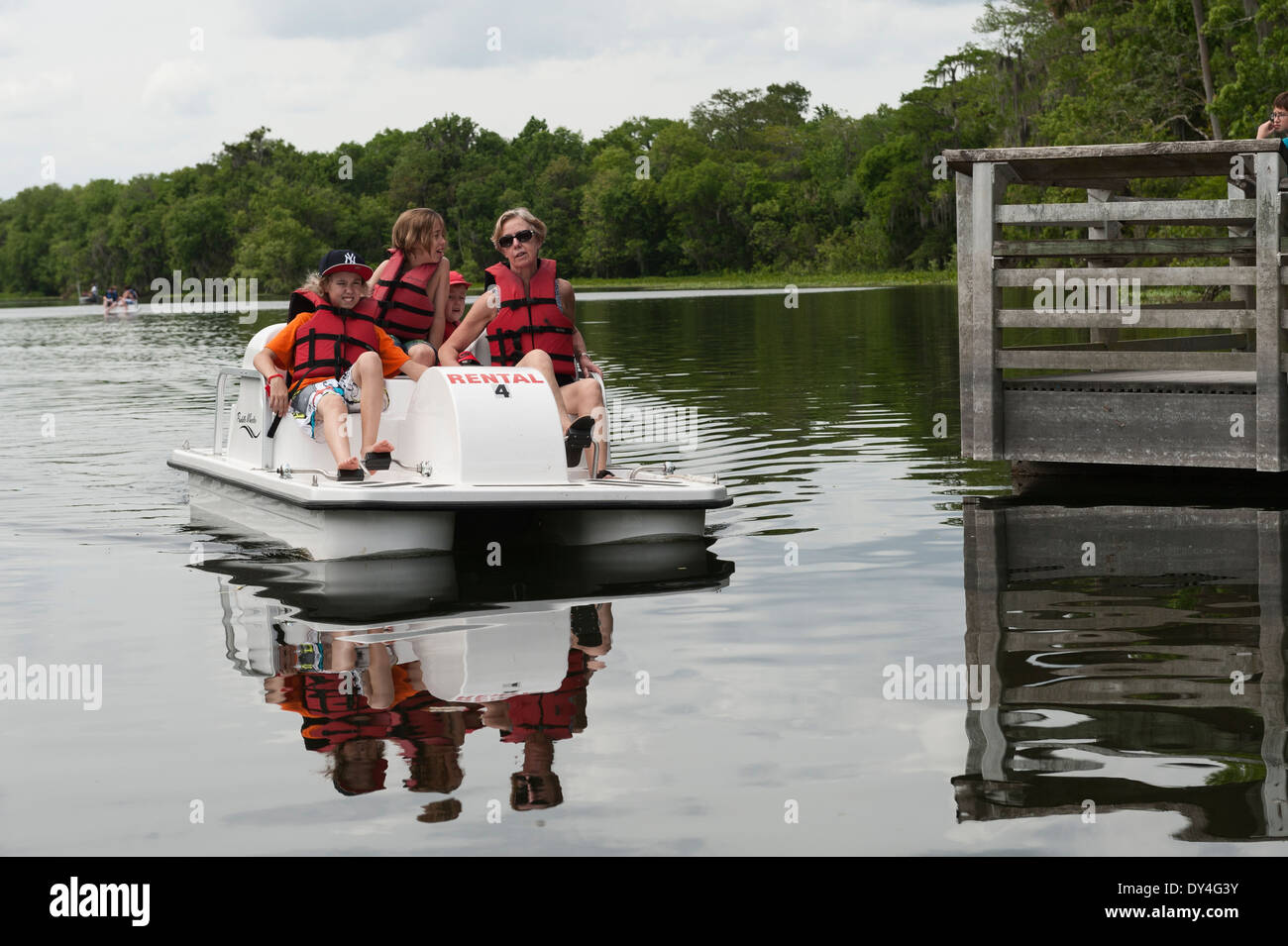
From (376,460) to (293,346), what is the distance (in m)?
1.30

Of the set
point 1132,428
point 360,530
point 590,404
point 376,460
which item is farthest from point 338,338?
point 1132,428

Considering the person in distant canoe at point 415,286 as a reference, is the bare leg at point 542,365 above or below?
below

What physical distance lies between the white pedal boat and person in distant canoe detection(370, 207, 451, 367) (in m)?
0.56

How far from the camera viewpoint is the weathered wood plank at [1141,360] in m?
11.5

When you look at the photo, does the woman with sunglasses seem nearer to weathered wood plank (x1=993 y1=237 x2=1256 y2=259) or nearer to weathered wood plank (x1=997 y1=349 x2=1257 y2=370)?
weathered wood plank (x1=993 y1=237 x2=1256 y2=259)

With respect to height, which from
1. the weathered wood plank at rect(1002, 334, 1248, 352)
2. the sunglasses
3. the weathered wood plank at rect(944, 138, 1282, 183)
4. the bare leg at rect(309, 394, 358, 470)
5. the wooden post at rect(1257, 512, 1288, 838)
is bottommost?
the wooden post at rect(1257, 512, 1288, 838)

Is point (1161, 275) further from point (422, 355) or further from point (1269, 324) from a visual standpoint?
point (422, 355)

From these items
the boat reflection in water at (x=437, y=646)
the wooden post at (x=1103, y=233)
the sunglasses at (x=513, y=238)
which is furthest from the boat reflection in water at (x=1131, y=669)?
Answer: the sunglasses at (x=513, y=238)

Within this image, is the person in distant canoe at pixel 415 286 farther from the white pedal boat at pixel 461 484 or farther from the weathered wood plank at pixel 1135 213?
the weathered wood plank at pixel 1135 213

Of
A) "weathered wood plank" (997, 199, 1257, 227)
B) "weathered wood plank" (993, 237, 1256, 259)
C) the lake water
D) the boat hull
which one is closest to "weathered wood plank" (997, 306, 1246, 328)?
"weathered wood plank" (993, 237, 1256, 259)

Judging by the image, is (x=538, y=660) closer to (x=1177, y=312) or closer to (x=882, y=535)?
(x=882, y=535)

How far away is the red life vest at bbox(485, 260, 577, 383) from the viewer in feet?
34.1

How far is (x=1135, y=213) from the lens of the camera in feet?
37.6

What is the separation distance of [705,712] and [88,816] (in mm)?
2222
